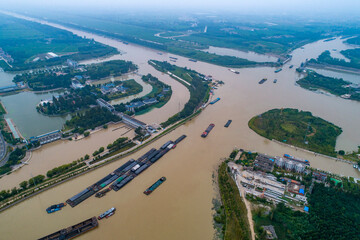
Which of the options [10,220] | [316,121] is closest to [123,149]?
[10,220]

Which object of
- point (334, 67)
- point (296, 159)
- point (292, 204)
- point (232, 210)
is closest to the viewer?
point (232, 210)

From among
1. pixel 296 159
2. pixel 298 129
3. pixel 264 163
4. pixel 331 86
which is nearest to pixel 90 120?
pixel 264 163

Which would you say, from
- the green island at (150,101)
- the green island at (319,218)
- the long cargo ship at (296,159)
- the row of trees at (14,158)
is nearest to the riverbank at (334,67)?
the green island at (150,101)

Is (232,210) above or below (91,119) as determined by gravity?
below

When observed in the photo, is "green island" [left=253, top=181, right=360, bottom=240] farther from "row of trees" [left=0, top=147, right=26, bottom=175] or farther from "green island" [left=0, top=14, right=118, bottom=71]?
"green island" [left=0, top=14, right=118, bottom=71]

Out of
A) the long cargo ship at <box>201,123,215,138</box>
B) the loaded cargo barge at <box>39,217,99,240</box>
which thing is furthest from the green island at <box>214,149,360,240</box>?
the loaded cargo barge at <box>39,217,99,240</box>

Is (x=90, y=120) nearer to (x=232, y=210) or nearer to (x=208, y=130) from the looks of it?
(x=208, y=130)

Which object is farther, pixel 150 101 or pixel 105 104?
pixel 150 101

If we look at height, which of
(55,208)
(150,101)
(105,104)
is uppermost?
(150,101)
